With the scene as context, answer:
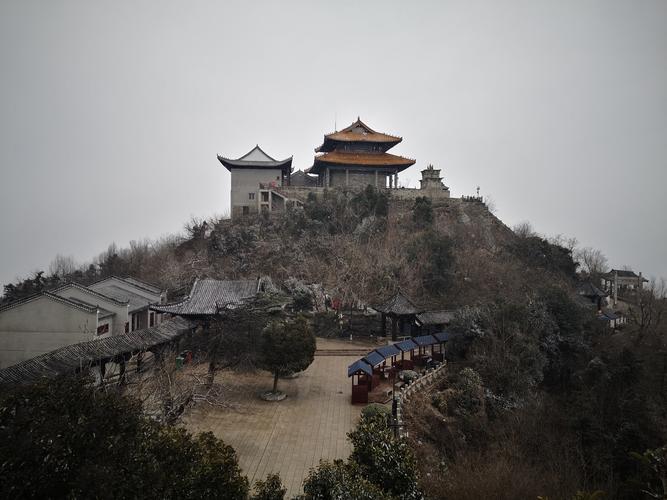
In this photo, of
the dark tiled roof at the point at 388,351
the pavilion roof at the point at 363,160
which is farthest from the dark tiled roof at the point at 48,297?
the pavilion roof at the point at 363,160

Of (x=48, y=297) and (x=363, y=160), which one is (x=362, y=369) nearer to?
(x=48, y=297)

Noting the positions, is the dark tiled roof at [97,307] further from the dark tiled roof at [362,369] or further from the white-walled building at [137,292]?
the dark tiled roof at [362,369]

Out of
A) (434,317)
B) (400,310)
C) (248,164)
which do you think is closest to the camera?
(400,310)

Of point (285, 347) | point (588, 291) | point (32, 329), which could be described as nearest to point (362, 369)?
point (285, 347)

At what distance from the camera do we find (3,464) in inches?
195

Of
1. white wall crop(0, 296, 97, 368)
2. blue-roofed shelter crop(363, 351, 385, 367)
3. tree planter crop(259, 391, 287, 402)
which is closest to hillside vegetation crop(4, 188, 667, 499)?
blue-roofed shelter crop(363, 351, 385, 367)

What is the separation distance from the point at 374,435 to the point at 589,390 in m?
12.0

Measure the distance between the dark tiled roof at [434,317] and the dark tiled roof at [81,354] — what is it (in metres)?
11.9

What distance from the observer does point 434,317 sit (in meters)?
23.4

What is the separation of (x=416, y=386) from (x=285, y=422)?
5.00 meters

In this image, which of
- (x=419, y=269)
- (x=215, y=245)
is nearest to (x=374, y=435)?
(x=419, y=269)

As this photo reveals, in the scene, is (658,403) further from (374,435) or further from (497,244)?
(497,244)

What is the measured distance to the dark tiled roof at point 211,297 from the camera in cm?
2002

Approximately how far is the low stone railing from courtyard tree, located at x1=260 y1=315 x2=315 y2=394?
142 inches
